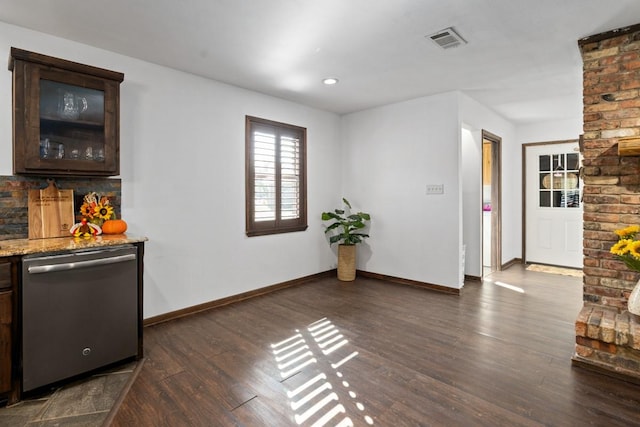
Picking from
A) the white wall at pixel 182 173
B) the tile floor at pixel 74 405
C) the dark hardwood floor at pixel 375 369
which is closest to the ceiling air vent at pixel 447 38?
the white wall at pixel 182 173

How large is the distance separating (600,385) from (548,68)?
2899 millimetres

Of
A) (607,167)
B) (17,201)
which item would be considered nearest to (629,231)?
(607,167)

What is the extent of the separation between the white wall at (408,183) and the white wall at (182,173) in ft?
4.46

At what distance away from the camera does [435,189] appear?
4359mm

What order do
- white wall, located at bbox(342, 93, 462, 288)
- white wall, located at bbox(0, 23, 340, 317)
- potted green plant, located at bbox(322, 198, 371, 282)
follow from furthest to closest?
potted green plant, located at bbox(322, 198, 371, 282), white wall, located at bbox(342, 93, 462, 288), white wall, located at bbox(0, 23, 340, 317)

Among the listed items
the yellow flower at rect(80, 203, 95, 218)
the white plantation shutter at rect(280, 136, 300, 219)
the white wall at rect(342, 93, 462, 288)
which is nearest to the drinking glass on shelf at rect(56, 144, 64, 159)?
the yellow flower at rect(80, 203, 95, 218)

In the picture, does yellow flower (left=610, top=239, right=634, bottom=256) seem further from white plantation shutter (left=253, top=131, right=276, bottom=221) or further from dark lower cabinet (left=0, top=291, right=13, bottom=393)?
dark lower cabinet (left=0, top=291, right=13, bottom=393)

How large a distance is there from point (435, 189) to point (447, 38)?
2.03 meters

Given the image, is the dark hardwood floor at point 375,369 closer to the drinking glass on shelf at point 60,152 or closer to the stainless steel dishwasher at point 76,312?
the stainless steel dishwasher at point 76,312

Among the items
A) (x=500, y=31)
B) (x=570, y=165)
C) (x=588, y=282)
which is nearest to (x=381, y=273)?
(x=588, y=282)

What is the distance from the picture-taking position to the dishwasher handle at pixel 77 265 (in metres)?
2.05

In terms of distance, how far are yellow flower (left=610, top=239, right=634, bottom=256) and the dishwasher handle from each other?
348 centimetres

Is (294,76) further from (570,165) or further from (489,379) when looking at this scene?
(570,165)

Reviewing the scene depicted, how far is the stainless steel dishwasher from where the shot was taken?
206 centimetres
